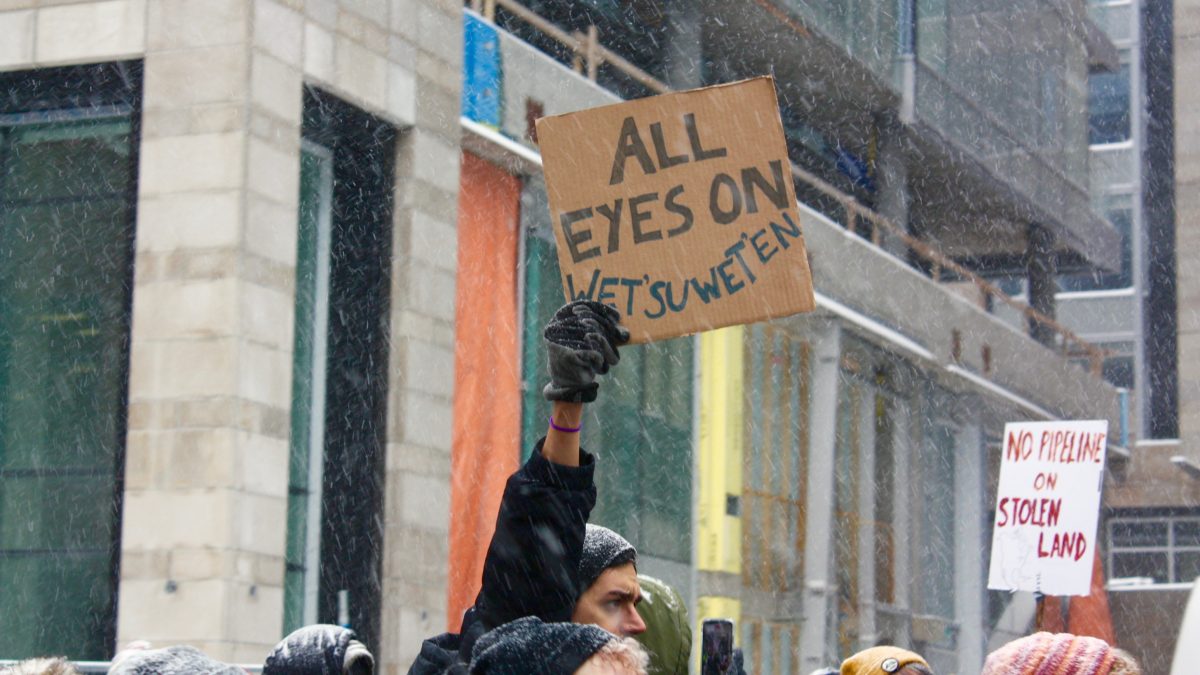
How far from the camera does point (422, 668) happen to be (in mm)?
3557

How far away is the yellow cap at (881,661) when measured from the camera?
540cm

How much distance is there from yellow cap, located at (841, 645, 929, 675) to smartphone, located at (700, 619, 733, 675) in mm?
1566

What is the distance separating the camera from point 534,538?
3.62 metres

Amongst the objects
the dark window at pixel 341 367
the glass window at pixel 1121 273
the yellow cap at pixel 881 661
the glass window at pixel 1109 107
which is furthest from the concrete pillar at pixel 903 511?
the glass window at pixel 1109 107

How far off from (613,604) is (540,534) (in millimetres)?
322

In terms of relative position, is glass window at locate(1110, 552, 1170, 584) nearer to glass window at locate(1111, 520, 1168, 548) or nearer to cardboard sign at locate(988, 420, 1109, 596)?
glass window at locate(1111, 520, 1168, 548)

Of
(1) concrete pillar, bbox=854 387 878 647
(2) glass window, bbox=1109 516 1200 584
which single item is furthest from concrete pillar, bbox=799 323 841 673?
(2) glass window, bbox=1109 516 1200 584

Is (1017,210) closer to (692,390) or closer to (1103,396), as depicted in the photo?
(1103,396)

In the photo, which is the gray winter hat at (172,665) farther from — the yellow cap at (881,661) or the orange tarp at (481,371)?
the orange tarp at (481,371)

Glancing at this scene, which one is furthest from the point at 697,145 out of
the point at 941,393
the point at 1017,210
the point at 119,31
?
the point at 1017,210

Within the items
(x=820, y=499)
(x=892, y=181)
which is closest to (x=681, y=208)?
(x=820, y=499)

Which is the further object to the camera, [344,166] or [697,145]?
[344,166]

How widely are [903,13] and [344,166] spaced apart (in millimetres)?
12422

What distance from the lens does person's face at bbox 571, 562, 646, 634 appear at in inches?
151
